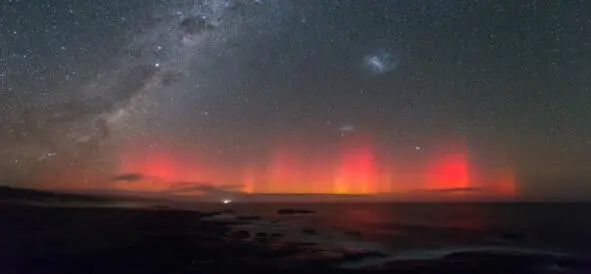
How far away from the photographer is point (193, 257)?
19.2m

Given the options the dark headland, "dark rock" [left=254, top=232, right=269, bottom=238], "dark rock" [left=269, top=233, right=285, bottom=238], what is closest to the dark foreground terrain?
the dark headland

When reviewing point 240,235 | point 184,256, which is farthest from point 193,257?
point 240,235

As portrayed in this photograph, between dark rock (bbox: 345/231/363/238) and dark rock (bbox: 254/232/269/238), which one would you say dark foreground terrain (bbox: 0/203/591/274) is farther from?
dark rock (bbox: 345/231/363/238)

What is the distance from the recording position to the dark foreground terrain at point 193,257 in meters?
17.0

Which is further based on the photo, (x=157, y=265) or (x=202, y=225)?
(x=202, y=225)

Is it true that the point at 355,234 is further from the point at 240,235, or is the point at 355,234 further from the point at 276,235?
the point at 240,235

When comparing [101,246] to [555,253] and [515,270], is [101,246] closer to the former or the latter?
[515,270]

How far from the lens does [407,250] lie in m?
22.9

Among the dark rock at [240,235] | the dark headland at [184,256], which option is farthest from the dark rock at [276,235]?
the dark rock at [240,235]

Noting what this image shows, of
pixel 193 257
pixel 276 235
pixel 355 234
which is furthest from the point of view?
pixel 355 234

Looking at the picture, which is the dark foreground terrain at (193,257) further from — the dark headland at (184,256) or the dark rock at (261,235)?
the dark rock at (261,235)

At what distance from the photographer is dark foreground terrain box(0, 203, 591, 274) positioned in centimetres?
1702

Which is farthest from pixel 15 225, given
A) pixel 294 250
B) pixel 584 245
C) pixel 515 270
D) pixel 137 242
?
pixel 584 245

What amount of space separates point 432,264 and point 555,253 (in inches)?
292
